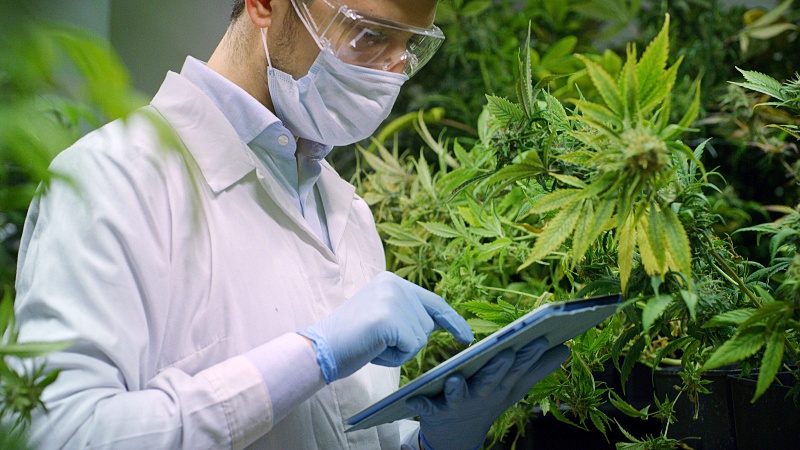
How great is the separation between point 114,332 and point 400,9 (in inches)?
21.5

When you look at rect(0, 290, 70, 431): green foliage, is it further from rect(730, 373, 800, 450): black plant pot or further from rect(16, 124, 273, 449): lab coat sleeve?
rect(730, 373, 800, 450): black plant pot

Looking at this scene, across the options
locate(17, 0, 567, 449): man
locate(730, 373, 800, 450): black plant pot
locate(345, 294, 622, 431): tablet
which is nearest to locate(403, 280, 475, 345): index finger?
locate(17, 0, 567, 449): man

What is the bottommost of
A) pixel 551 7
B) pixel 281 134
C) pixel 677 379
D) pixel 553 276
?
pixel 677 379

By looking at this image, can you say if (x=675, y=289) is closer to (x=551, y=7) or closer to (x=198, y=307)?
(x=198, y=307)

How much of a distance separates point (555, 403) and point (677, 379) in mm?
216

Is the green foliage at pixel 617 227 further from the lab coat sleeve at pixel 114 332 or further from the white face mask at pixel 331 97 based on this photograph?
the lab coat sleeve at pixel 114 332

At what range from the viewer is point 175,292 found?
819mm

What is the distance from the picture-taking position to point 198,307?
2.75ft

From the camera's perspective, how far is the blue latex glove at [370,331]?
0.80m

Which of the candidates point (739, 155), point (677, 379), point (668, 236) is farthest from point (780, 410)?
point (739, 155)

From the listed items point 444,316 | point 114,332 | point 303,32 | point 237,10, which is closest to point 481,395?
point 444,316

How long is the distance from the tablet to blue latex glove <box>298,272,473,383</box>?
64 mm

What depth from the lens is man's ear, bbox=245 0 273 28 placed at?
3.21 ft

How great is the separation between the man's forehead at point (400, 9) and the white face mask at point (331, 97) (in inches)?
2.9
